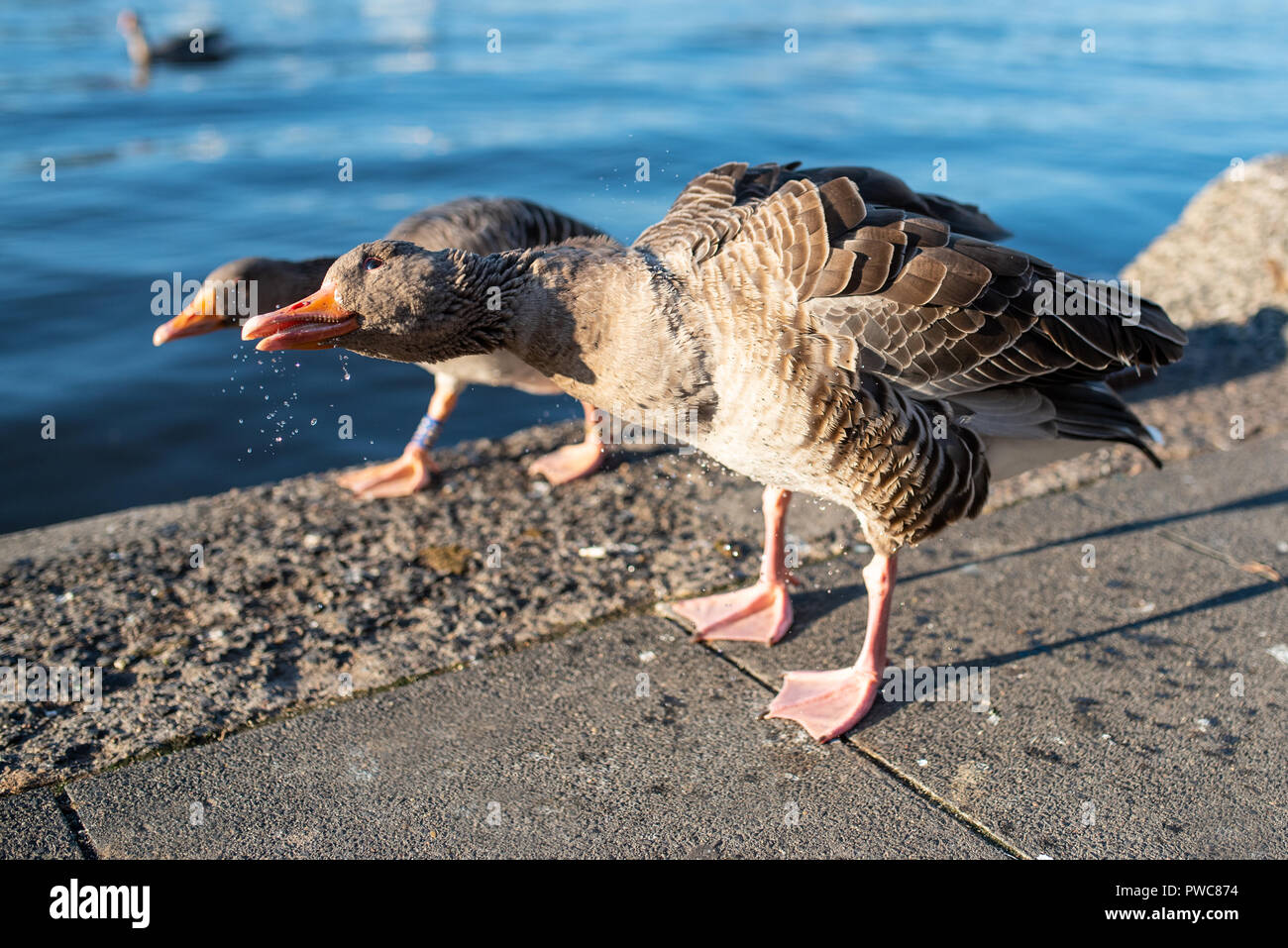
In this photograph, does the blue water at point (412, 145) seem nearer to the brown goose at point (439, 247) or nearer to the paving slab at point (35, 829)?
the brown goose at point (439, 247)

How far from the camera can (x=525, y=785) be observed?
3529mm

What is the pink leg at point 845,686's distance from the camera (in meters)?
3.85

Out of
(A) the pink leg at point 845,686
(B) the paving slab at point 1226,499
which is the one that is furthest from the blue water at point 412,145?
(B) the paving slab at point 1226,499

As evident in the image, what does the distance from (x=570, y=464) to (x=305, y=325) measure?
2655 millimetres

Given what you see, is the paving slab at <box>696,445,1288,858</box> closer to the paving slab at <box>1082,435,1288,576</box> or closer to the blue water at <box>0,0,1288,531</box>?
the paving slab at <box>1082,435,1288,576</box>

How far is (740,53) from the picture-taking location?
22.8 metres

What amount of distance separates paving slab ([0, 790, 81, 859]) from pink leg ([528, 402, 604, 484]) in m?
2.94

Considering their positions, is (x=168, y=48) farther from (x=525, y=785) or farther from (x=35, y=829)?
(x=525, y=785)

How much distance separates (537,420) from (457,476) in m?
3.13
